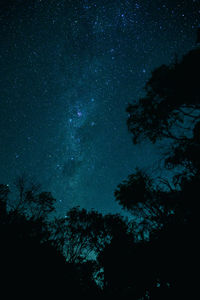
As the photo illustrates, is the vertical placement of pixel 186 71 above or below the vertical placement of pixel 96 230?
above

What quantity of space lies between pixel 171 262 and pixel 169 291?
1.68 metres

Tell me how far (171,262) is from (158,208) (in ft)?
18.4

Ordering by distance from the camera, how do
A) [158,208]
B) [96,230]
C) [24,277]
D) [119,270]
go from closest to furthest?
[24,277], [158,208], [119,270], [96,230]

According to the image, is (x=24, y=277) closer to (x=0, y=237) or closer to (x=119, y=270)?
(x=0, y=237)

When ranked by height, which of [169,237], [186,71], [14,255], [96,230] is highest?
[186,71]

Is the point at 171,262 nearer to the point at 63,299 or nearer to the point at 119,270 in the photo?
the point at 63,299

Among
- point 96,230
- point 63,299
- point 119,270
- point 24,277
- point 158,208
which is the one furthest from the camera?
point 96,230

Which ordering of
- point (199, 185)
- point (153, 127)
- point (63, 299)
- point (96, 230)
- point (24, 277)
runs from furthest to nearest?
1. point (96, 230)
2. point (153, 127)
3. point (63, 299)
4. point (199, 185)
5. point (24, 277)

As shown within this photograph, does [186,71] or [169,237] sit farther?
[169,237]

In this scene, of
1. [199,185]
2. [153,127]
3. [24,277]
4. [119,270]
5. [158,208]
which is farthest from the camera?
[119,270]

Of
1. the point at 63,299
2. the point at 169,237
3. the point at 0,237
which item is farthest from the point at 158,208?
the point at 0,237

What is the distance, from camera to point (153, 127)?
997 cm

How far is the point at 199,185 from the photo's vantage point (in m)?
8.56

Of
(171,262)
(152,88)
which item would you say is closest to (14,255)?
(171,262)
